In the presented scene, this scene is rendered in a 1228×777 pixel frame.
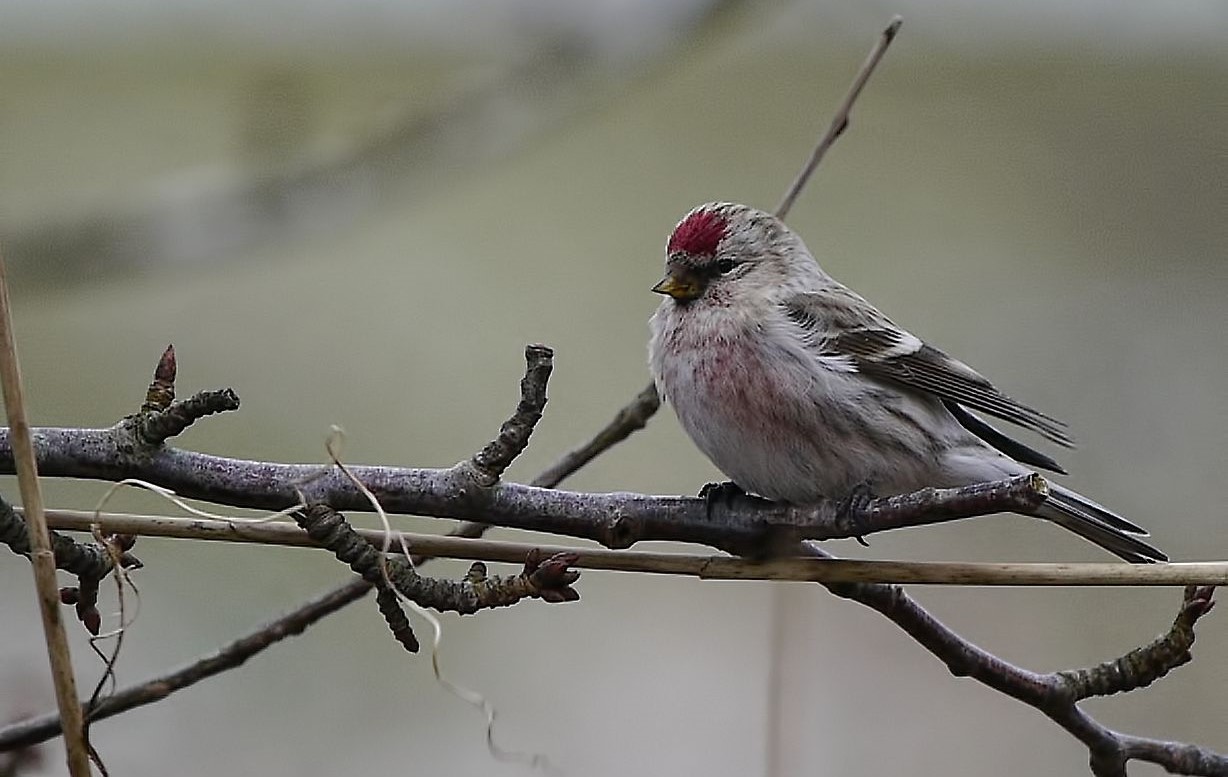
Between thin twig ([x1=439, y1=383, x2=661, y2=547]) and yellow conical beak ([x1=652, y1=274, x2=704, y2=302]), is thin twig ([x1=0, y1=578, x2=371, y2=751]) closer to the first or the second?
thin twig ([x1=439, y1=383, x2=661, y2=547])

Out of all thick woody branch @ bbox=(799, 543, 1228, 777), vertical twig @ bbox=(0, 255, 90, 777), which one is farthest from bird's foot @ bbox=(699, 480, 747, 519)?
vertical twig @ bbox=(0, 255, 90, 777)

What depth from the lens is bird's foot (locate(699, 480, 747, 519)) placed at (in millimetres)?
1434

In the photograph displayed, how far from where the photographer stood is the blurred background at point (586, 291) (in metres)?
2.12

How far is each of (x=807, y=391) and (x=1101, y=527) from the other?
1.31ft

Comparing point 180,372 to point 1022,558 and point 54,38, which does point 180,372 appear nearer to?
point 1022,558

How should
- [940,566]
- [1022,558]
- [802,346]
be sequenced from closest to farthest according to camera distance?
[940,566] < [802,346] < [1022,558]

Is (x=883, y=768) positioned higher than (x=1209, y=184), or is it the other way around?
(x=1209, y=184)

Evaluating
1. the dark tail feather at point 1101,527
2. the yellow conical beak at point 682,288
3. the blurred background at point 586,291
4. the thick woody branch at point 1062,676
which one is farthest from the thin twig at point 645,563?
the yellow conical beak at point 682,288

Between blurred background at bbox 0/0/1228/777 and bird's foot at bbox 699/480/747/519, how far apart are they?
0.76 feet

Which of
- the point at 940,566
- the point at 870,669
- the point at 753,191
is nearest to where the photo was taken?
the point at 940,566

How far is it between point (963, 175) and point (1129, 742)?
5.91 m

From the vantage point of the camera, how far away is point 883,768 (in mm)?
3447

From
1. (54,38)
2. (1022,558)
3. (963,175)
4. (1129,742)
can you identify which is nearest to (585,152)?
(963,175)

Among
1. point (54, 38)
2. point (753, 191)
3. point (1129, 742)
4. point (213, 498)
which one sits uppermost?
point (54, 38)
